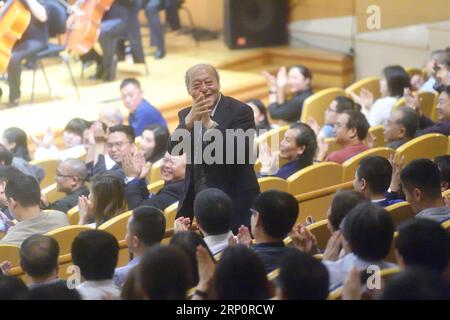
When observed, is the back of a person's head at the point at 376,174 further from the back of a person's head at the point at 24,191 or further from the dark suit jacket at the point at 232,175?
the back of a person's head at the point at 24,191

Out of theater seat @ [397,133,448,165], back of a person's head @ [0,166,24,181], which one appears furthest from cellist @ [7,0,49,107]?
theater seat @ [397,133,448,165]

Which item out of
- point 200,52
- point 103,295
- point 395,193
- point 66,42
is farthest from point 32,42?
point 103,295

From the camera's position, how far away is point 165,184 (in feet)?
16.2

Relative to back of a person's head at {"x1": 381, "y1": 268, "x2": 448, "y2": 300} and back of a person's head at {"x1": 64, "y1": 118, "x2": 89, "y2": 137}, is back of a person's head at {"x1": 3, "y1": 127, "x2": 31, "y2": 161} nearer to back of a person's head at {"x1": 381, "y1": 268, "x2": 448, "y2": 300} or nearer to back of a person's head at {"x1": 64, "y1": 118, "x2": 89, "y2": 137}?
back of a person's head at {"x1": 64, "y1": 118, "x2": 89, "y2": 137}

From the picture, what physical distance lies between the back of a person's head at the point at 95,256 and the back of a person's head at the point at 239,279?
56 cm

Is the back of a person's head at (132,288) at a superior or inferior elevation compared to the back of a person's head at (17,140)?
superior

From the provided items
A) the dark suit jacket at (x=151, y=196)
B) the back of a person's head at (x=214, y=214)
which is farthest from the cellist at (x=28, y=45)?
the back of a person's head at (x=214, y=214)

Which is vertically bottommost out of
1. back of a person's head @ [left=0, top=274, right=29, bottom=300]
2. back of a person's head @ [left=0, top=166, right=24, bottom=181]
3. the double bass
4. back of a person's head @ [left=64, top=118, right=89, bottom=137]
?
back of a person's head @ [left=64, top=118, right=89, bottom=137]

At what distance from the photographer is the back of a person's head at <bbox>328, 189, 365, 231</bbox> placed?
3691 mm

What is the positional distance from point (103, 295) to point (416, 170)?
1472 millimetres

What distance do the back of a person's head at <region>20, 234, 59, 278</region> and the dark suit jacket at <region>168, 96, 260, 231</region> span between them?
89 centimetres

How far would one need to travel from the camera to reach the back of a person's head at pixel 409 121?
214 inches

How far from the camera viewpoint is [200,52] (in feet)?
31.0

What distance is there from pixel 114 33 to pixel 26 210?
4.08 metres
